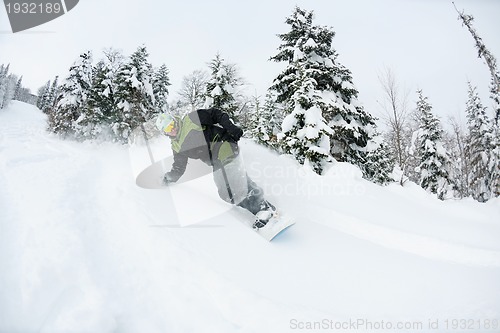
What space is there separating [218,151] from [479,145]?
76.9ft

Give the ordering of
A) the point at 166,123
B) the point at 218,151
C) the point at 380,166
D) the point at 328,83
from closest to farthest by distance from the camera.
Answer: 1. the point at 218,151
2. the point at 166,123
3. the point at 328,83
4. the point at 380,166

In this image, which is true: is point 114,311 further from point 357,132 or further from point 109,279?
point 357,132

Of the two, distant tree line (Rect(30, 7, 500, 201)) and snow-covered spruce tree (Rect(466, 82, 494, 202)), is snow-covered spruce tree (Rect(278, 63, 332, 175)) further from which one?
snow-covered spruce tree (Rect(466, 82, 494, 202))

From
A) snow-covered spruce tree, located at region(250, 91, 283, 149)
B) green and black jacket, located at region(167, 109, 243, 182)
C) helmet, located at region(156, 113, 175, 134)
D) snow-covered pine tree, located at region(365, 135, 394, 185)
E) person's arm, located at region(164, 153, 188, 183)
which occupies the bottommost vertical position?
snow-covered pine tree, located at region(365, 135, 394, 185)

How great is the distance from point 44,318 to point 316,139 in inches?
334

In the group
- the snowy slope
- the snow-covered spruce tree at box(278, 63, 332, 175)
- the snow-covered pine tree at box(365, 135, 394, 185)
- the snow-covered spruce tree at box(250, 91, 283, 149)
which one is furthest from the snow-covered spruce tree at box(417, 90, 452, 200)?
the snowy slope

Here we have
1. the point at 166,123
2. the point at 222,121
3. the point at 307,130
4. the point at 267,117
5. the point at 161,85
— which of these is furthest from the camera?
the point at 161,85

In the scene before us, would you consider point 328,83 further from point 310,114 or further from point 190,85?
point 190,85

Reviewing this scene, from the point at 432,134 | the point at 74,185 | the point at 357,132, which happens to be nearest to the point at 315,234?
the point at 74,185

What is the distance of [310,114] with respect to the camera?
909 cm

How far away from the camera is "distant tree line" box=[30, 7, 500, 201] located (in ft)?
31.4

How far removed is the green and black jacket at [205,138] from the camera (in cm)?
414

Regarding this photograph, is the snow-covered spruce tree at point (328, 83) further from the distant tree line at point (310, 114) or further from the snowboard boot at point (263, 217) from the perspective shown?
the snowboard boot at point (263, 217)

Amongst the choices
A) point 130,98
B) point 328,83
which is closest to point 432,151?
point 328,83
